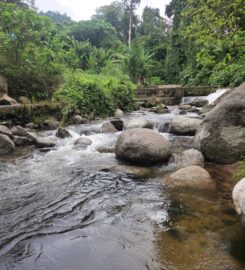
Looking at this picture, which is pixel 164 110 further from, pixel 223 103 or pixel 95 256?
pixel 95 256

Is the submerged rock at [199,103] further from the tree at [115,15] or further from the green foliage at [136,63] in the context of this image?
the tree at [115,15]

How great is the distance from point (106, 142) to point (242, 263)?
20.1 feet

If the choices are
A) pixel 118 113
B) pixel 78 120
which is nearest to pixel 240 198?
pixel 78 120

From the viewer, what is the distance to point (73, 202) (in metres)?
4.64

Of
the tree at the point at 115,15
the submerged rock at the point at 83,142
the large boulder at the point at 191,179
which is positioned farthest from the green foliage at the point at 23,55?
the tree at the point at 115,15

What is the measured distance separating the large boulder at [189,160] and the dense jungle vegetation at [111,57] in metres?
1.94

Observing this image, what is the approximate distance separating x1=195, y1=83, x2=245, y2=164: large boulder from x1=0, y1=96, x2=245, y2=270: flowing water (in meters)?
0.40

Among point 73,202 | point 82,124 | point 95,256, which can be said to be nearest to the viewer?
point 95,256

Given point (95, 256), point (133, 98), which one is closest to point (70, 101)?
point (133, 98)

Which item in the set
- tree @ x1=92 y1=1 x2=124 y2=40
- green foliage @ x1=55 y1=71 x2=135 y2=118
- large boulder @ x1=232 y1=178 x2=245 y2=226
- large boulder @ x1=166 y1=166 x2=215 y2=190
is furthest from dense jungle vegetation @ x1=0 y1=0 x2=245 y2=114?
tree @ x1=92 y1=1 x2=124 y2=40

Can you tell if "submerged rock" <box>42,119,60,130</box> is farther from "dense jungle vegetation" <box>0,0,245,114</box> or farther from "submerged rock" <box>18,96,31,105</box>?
"submerged rock" <box>18,96,31,105</box>

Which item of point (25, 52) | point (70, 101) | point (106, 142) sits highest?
point (25, 52)

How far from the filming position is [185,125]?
949 centimetres

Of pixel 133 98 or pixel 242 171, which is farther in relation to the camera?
pixel 133 98
